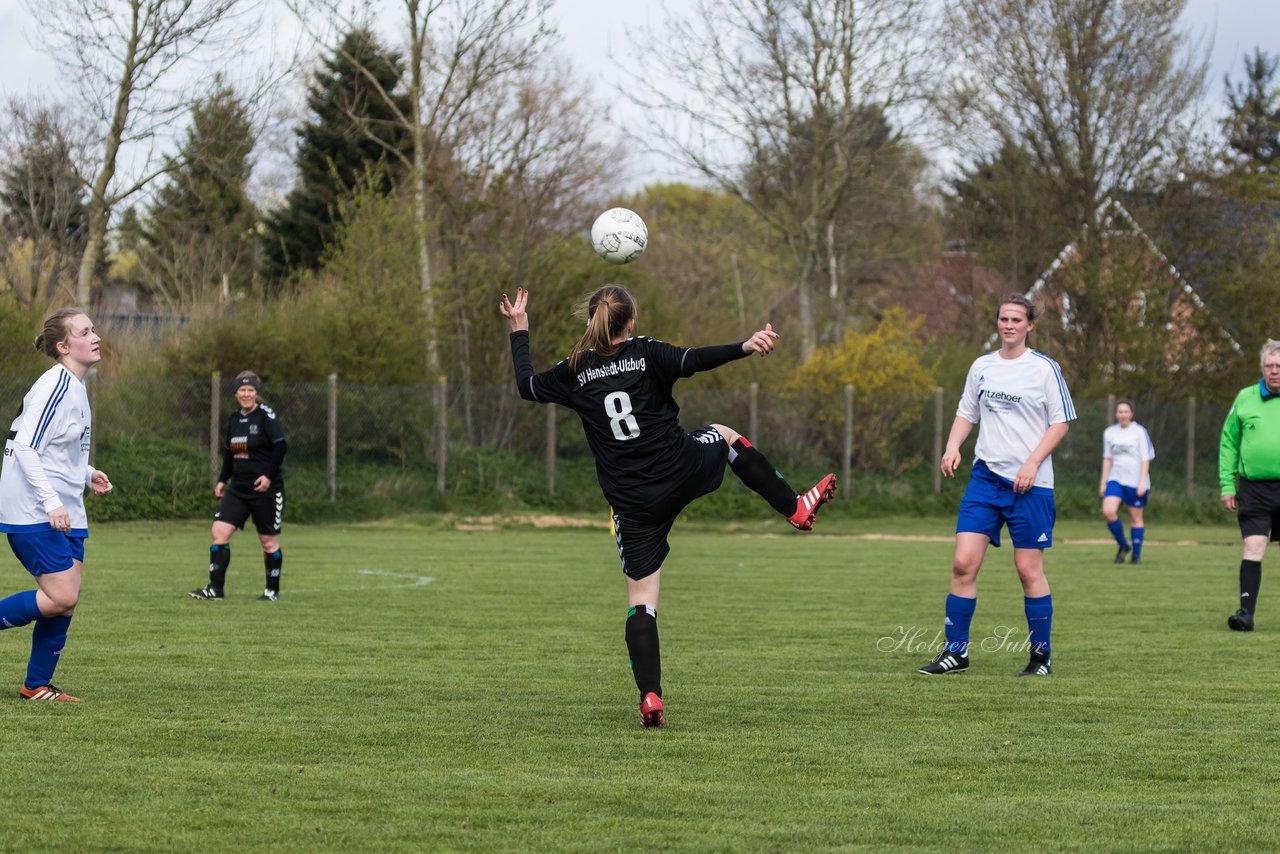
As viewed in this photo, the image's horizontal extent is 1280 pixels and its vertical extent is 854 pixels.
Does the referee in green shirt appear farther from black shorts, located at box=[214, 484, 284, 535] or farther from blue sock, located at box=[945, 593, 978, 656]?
black shorts, located at box=[214, 484, 284, 535]

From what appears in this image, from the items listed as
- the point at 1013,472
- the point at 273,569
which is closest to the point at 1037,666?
the point at 1013,472

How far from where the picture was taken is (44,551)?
24.0ft

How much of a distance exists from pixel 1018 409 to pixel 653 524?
272 cm

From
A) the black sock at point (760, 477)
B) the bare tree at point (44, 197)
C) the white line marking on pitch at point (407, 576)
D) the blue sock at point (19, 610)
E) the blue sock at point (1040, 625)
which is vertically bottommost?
the white line marking on pitch at point (407, 576)

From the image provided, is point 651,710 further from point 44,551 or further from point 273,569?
point 273,569

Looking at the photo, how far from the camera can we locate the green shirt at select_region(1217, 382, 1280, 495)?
11172 mm

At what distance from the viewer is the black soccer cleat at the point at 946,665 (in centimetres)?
880

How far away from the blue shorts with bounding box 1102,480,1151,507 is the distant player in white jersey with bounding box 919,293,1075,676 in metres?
11.1

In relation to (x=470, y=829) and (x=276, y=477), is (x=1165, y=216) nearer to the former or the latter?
(x=276, y=477)

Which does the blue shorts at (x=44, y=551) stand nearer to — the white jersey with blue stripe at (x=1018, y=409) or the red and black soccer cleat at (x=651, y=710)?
the red and black soccer cleat at (x=651, y=710)

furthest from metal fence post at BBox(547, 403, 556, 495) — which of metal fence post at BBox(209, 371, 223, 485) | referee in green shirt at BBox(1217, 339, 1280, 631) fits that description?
referee in green shirt at BBox(1217, 339, 1280, 631)

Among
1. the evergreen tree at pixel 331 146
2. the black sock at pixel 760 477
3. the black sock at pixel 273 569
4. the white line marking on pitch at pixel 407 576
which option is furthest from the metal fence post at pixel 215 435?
the black sock at pixel 760 477

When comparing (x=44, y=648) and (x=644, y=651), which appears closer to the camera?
(x=644, y=651)

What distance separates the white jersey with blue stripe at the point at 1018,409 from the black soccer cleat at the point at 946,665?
111 cm
